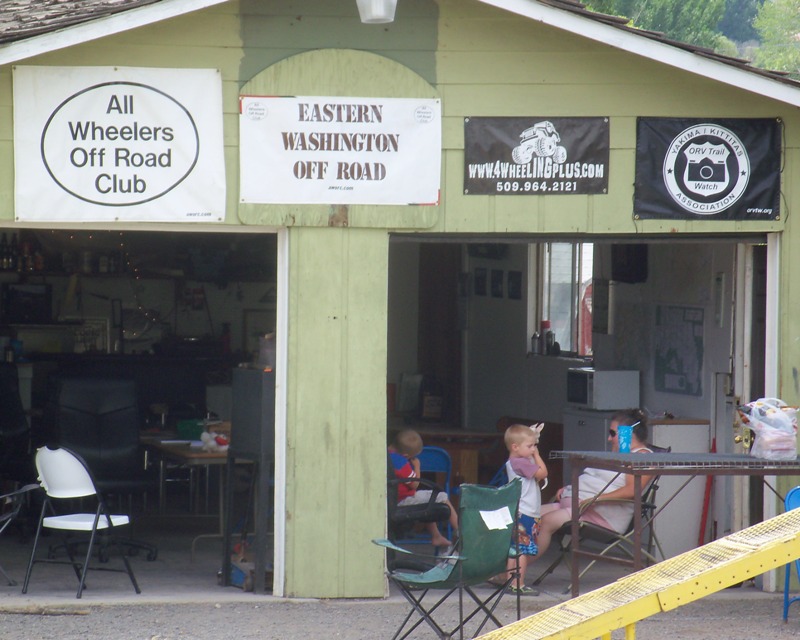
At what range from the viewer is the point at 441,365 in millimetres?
13156

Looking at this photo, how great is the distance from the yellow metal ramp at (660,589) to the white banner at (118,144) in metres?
3.26

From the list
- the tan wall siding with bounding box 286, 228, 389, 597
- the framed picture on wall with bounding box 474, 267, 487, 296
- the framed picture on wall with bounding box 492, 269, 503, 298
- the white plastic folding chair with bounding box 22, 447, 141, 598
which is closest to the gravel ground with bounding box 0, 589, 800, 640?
the tan wall siding with bounding box 286, 228, 389, 597

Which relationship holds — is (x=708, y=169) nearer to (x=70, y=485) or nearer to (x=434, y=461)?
(x=434, y=461)

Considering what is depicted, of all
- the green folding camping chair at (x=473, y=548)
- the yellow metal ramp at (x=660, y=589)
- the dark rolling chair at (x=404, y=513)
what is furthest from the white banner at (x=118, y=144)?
the yellow metal ramp at (x=660, y=589)

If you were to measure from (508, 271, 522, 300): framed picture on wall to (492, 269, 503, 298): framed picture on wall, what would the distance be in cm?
18

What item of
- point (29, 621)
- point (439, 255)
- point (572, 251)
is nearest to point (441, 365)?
point (439, 255)

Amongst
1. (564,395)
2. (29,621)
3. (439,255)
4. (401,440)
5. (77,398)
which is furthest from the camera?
(439,255)

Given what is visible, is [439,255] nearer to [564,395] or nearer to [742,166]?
[564,395]

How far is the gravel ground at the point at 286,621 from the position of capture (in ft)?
22.2

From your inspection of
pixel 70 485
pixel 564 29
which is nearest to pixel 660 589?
pixel 564 29

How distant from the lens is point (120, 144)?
727 centimetres

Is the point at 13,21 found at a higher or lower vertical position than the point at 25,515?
higher

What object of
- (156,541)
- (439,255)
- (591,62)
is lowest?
(156,541)

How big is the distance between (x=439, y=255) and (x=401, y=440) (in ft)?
15.6
